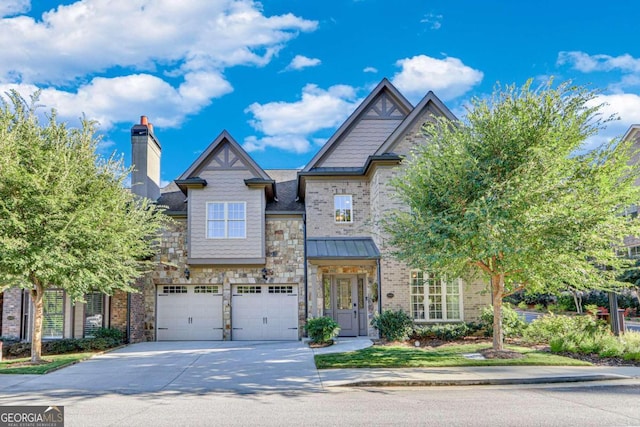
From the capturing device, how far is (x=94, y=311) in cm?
1866

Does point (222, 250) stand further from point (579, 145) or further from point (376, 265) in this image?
point (579, 145)

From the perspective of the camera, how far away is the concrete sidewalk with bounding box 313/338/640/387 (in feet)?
34.8

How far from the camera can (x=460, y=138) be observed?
13.1 meters

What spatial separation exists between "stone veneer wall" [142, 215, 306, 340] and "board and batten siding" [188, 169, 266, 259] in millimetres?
644

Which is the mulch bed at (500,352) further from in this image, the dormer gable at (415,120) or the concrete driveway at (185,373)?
the dormer gable at (415,120)

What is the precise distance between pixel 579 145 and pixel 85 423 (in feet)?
40.4

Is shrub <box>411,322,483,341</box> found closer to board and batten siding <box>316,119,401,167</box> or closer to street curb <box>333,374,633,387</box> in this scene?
street curb <box>333,374,633,387</box>

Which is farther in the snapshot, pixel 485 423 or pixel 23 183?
pixel 23 183

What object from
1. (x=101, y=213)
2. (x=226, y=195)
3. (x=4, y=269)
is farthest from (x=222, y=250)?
(x=4, y=269)

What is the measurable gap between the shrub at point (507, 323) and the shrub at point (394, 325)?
257 centimetres

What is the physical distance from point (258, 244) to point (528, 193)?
10.5 meters

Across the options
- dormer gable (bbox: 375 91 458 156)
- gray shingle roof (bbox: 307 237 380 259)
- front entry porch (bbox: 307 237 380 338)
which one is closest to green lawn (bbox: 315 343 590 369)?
gray shingle roof (bbox: 307 237 380 259)

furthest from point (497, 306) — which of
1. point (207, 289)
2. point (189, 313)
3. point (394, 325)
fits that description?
point (189, 313)

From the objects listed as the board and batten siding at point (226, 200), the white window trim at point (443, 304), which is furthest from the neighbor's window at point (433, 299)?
the board and batten siding at point (226, 200)
